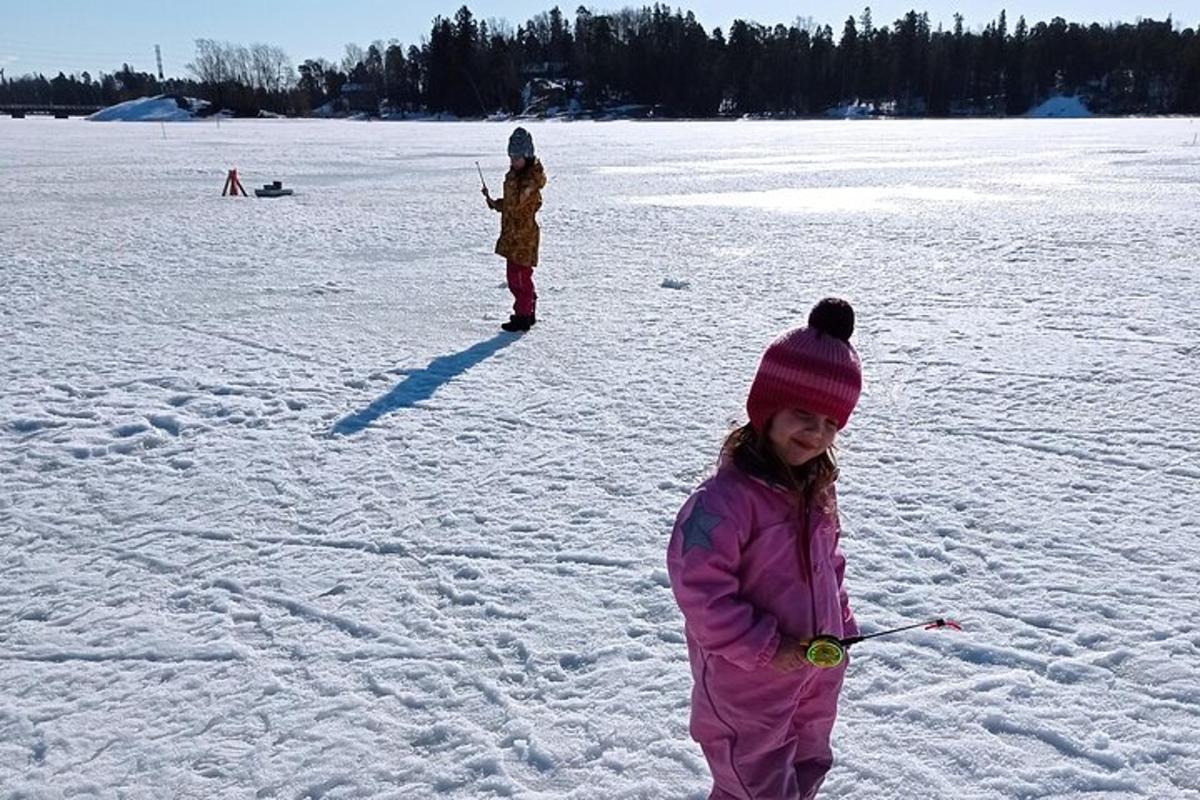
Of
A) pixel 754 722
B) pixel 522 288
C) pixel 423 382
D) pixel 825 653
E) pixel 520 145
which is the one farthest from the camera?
pixel 522 288

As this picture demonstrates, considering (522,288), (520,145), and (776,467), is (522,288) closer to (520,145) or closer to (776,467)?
(520,145)

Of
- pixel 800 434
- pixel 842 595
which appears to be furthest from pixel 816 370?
pixel 842 595

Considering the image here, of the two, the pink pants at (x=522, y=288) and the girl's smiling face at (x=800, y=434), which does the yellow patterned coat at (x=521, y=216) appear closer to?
the pink pants at (x=522, y=288)

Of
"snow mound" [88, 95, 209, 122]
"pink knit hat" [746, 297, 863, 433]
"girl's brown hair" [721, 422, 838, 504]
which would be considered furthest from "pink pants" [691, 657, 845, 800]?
"snow mound" [88, 95, 209, 122]

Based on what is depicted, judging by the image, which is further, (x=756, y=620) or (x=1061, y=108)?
(x=1061, y=108)

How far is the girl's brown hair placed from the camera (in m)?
1.74

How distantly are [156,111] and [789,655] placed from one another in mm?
81526

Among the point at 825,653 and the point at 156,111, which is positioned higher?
the point at 156,111

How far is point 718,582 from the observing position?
170 centimetres

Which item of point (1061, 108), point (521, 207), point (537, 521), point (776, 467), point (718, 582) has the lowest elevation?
point (537, 521)

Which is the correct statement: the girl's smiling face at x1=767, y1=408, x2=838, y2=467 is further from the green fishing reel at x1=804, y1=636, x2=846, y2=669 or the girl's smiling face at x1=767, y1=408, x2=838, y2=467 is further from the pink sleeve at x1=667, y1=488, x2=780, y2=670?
the green fishing reel at x1=804, y1=636, x2=846, y2=669

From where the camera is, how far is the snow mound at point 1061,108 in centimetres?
8788

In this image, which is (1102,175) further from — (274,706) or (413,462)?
(274,706)

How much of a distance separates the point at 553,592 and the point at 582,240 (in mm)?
9275
